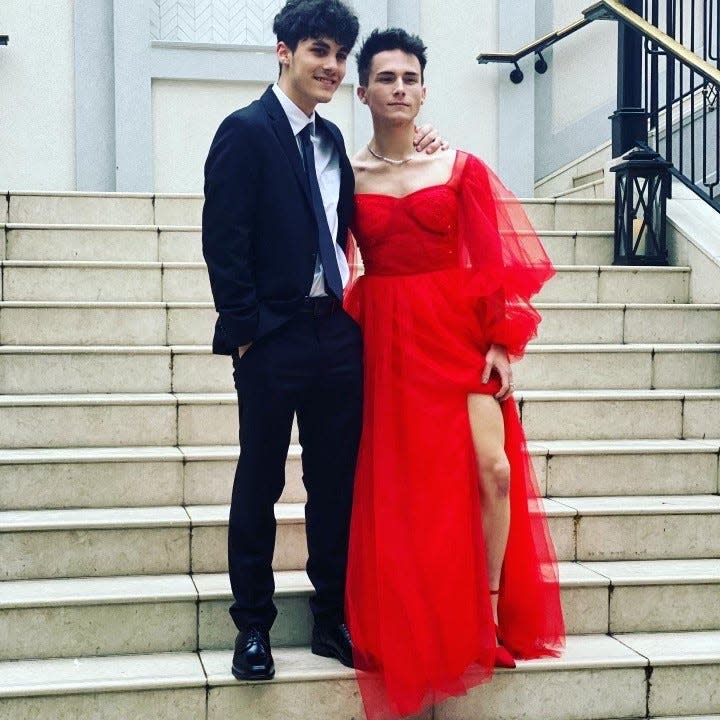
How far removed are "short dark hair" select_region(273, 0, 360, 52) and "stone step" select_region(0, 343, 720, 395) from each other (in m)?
1.84

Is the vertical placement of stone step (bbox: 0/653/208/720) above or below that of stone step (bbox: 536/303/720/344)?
below

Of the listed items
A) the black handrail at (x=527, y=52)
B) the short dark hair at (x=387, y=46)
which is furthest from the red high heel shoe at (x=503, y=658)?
the black handrail at (x=527, y=52)

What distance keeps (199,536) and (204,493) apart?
0.32 metres

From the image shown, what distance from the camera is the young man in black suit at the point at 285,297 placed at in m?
3.17

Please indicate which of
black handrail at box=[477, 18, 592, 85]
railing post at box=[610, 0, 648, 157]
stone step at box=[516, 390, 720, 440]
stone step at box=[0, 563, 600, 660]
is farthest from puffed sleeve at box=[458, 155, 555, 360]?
black handrail at box=[477, 18, 592, 85]

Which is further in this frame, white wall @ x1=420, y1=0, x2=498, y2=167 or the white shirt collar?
white wall @ x1=420, y1=0, x2=498, y2=167

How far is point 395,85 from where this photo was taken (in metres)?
3.36

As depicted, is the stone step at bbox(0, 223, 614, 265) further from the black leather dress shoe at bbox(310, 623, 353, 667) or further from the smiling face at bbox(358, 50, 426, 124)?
the black leather dress shoe at bbox(310, 623, 353, 667)

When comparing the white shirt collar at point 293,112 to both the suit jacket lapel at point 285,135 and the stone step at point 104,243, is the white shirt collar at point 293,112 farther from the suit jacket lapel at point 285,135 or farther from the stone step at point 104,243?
the stone step at point 104,243

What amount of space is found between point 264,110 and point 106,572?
1.65 meters

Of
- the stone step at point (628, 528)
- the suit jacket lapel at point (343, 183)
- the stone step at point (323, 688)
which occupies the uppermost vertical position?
the suit jacket lapel at point (343, 183)

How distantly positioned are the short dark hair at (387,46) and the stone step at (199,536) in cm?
153

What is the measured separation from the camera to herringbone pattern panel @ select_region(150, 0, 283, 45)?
768 centimetres

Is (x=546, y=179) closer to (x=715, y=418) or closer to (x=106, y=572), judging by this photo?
(x=715, y=418)
